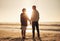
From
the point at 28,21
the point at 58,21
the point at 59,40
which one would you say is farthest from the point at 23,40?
the point at 58,21

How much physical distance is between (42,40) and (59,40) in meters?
0.74

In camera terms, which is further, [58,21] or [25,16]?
[58,21]

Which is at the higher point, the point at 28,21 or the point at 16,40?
the point at 28,21

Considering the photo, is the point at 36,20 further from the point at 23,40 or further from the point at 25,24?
the point at 23,40

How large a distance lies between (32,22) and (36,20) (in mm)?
195

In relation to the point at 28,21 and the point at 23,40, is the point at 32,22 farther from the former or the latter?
the point at 23,40

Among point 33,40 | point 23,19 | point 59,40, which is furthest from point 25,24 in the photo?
point 59,40

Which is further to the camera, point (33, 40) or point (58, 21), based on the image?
point (58, 21)

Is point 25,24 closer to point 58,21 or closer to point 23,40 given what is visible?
point 23,40

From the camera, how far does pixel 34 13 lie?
28.7 ft

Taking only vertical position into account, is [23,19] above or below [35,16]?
below

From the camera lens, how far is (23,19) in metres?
8.71

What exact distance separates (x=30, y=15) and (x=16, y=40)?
1289 millimetres

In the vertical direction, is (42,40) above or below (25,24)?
below
